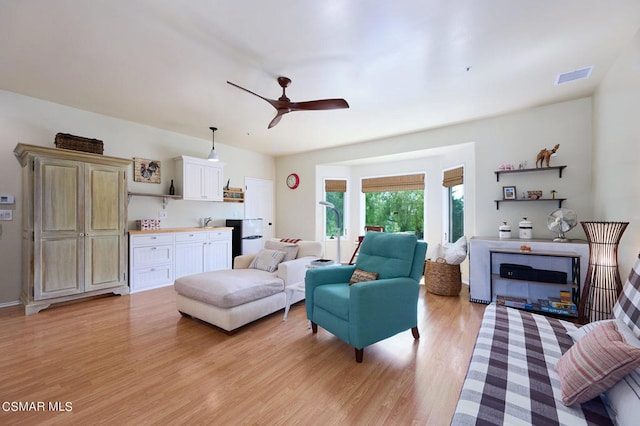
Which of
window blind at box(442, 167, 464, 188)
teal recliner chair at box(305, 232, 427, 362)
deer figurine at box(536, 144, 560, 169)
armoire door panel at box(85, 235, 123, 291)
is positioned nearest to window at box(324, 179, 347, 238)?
window blind at box(442, 167, 464, 188)

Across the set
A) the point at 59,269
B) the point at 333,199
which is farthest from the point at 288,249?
the point at 333,199

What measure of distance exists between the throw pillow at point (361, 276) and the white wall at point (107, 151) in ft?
11.6

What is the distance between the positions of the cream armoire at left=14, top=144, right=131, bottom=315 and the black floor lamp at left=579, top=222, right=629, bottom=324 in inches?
221

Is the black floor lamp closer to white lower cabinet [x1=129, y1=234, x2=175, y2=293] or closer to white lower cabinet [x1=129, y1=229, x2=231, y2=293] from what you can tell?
white lower cabinet [x1=129, y1=229, x2=231, y2=293]

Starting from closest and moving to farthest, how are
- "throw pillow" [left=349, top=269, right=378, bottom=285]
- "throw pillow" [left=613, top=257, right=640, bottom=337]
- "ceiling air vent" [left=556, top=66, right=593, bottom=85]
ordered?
"throw pillow" [left=613, top=257, right=640, bottom=337] < "throw pillow" [left=349, top=269, right=378, bottom=285] < "ceiling air vent" [left=556, top=66, right=593, bottom=85]

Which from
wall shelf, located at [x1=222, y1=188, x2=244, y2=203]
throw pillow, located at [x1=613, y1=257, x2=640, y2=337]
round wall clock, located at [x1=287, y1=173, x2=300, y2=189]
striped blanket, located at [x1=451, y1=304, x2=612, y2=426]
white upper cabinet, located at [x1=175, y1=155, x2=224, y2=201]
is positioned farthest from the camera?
round wall clock, located at [x1=287, y1=173, x2=300, y2=189]

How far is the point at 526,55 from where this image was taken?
2.48 meters

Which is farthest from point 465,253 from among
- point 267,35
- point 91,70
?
point 91,70

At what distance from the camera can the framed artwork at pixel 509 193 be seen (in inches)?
148

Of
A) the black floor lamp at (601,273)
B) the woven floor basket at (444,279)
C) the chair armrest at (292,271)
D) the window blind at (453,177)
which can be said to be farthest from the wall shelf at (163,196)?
the black floor lamp at (601,273)

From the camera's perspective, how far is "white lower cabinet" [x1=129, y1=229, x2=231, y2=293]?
4035 millimetres

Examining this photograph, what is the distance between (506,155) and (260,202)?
16.0 feet

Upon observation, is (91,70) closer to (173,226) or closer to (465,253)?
(173,226)

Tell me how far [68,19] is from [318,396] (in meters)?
3.29
